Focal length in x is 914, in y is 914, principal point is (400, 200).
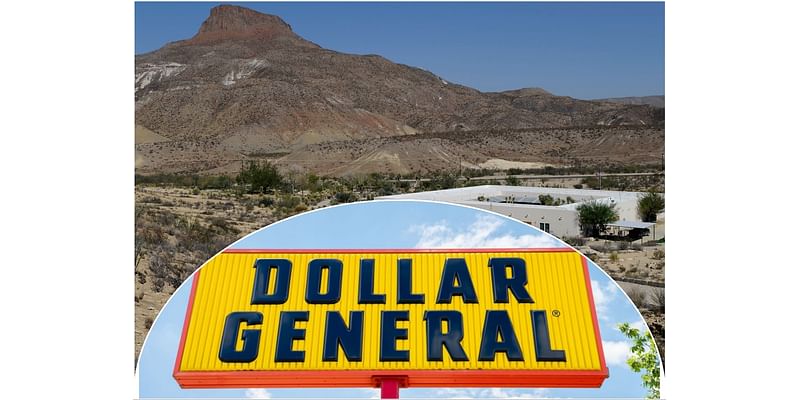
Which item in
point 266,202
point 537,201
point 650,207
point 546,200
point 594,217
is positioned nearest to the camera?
point 594,217

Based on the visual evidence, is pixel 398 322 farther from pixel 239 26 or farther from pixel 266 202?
pixel 239 26

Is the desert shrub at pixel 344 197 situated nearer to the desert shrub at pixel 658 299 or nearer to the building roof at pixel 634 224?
the building roof at pixel 634 224

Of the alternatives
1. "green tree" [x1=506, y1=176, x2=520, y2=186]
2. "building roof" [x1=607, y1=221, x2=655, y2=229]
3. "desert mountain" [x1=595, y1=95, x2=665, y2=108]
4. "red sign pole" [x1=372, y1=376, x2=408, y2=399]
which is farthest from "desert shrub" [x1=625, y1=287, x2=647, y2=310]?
"desert mountain" [x1=595, y1=95, x2=665, y2=108]

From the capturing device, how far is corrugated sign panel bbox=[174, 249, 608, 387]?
13531 mm

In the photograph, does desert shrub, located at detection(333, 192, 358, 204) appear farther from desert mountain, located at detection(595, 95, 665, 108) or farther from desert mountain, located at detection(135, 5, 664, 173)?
desert mountain, located at detection(595, 95, 665, 108)

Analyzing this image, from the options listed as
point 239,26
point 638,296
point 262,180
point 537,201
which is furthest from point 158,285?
point 239,26

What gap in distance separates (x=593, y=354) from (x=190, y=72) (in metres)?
113

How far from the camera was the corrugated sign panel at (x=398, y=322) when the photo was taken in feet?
44.4

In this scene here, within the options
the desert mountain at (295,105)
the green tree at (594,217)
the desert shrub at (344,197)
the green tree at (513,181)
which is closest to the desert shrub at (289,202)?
the desert shrub at (344,197)

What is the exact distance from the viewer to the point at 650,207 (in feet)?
141

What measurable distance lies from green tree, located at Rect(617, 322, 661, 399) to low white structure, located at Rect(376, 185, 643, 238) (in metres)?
21.3

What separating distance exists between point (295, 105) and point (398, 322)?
302 ft

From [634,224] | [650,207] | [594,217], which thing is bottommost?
[634,224]

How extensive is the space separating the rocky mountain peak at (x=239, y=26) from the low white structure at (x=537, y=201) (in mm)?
96148
